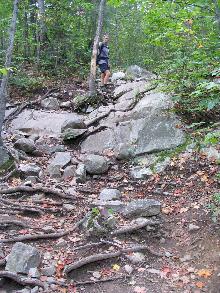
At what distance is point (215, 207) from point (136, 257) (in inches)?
73.1

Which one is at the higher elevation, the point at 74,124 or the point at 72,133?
the point at 74,124

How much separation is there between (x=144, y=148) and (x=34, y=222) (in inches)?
155

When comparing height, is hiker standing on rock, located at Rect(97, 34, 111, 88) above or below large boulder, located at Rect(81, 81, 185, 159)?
above

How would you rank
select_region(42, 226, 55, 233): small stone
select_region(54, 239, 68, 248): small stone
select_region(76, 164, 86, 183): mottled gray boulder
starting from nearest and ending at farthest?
select_region(54, 239, 68, 248): small stone
select_region(42, 226, 55, 233): small stone
select_region(76, 164, 86, 183): mottled gray boulder

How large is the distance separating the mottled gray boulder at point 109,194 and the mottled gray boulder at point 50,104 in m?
7.16

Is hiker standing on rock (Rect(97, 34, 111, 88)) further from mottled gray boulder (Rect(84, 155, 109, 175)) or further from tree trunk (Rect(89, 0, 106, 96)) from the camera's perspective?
mottled gray boulder (Rect(84, 155, 109, 175))

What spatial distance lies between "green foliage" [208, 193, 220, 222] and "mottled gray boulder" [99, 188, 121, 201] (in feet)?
6.85

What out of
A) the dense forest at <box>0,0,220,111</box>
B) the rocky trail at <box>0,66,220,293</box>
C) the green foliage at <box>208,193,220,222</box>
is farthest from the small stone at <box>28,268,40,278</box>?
the dense forest at <box>0,0,220,111</box>

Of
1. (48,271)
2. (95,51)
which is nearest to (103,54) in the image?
(95,51)

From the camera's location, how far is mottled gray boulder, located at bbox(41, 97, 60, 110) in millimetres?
14602

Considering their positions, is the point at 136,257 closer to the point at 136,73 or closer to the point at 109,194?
the point at 109,194

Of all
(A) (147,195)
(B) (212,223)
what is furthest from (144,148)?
(B) (212,223)

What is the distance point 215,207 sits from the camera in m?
6.75

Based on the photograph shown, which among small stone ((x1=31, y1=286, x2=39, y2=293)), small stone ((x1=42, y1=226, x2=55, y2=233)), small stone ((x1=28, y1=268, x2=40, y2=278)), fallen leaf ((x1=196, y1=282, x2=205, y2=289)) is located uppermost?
small stone ((x1=31, y1=286, x2=39, y2=293))
